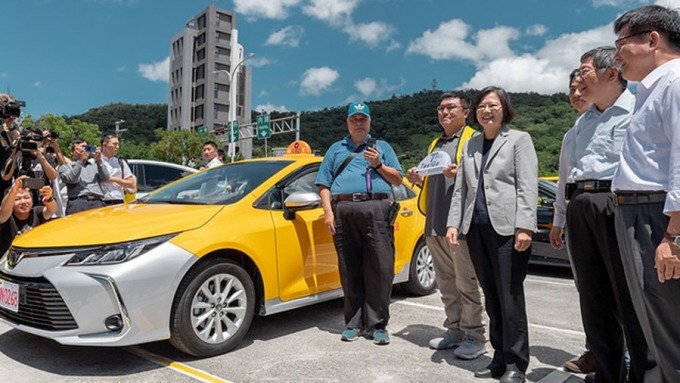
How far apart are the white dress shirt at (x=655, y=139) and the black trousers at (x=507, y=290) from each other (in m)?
0.98

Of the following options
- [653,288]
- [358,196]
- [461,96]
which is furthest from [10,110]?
[653,288]

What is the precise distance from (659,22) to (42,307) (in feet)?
11.8

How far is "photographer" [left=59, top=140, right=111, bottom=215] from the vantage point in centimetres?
574

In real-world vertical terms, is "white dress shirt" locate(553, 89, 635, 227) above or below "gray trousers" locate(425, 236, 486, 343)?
above

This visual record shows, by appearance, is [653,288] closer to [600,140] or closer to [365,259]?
[600,140]

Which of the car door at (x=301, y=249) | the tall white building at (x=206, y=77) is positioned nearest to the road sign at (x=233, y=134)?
the car door at (x=301, y=249)

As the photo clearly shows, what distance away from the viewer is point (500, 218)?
3078mm

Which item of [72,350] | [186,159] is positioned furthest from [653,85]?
[186,159]

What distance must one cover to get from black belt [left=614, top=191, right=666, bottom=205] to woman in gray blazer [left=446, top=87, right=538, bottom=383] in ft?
2.64

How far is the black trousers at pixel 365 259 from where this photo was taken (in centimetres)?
386

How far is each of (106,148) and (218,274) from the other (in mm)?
3507

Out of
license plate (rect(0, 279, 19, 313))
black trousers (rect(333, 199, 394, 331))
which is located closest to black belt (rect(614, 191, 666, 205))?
black trousers (rect(333, 199, 394, 331))

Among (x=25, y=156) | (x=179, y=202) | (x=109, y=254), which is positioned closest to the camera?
(x=109, y=254)

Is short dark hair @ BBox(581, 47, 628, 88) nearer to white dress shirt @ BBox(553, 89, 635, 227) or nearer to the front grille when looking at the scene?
white dress shirt @ BBox(553, 89, 635, 227)
